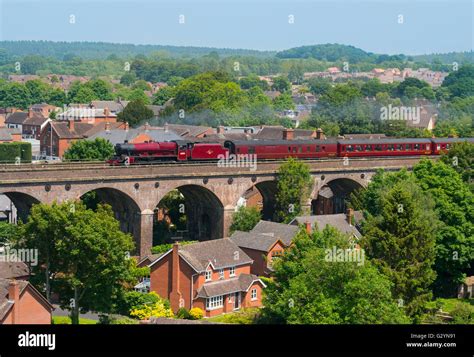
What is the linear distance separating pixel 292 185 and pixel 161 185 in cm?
1012

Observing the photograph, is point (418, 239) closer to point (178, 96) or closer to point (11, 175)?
point (11, 175)

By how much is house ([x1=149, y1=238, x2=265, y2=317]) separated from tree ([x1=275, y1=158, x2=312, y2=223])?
14.3m

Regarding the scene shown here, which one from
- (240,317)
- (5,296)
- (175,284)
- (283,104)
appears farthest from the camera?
(283,104)

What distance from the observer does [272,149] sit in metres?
64.9

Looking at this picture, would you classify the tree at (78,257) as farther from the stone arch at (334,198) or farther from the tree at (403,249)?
the stone arch at (334,198)

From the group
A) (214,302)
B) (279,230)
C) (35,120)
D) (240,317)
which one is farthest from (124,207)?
(35,120)

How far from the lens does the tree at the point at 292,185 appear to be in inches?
2416

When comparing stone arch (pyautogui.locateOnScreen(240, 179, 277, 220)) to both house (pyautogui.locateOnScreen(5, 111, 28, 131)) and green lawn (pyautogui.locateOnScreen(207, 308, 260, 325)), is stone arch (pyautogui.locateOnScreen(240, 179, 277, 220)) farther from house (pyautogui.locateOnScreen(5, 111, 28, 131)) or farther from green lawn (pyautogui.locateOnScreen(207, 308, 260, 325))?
house (pyautogui.locateOnScreen(5, 111, 28, 131))

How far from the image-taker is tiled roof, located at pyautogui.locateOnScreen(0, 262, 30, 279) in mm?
40253

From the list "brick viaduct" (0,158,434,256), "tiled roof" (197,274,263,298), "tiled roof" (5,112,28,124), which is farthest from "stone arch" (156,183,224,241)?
"tiled roof" (5,112,28,124)

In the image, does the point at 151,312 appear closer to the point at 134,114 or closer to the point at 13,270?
the point at 13,270
